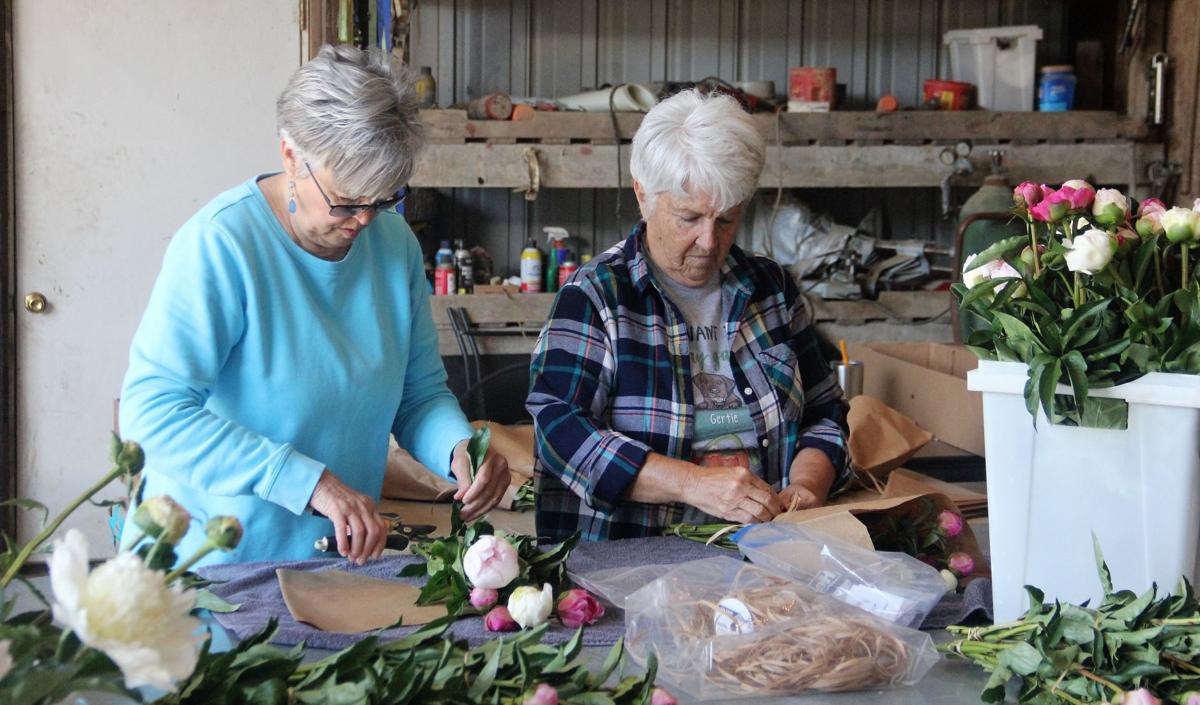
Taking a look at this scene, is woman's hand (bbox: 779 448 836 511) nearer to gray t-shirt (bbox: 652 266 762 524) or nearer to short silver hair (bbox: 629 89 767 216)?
gray t-shirt (bbox: 652 266 762 524)

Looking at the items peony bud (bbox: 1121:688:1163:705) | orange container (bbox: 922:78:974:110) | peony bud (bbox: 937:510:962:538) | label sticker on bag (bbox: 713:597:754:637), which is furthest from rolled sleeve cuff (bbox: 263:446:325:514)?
orange container (bbox: 922:78:974:110)

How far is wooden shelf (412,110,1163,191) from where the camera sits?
15.5 feet

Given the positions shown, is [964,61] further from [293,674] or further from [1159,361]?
[293,674]

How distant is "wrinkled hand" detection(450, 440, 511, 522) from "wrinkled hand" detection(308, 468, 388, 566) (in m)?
0.16

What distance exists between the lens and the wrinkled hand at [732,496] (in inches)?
74.9

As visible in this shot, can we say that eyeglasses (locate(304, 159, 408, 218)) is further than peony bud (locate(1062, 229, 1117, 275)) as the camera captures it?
Yes

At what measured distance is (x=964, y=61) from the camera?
5316 millimetres

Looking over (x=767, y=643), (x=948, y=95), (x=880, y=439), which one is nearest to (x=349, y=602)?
(x=767, y=643)

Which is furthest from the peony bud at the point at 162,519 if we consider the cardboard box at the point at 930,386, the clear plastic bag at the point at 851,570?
the cardboard box at the point at 930,386

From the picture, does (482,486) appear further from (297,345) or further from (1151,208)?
(1151,208)

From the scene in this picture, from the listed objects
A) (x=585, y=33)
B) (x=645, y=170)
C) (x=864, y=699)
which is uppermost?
(x=585, y=33)

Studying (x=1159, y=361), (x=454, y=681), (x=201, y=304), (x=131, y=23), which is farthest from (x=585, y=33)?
(x=454, y=681)

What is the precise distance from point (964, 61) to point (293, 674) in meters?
4.95

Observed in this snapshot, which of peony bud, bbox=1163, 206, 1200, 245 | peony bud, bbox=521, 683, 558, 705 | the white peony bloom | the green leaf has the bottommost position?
peony bud, bbox=521, 683, 558, 705
